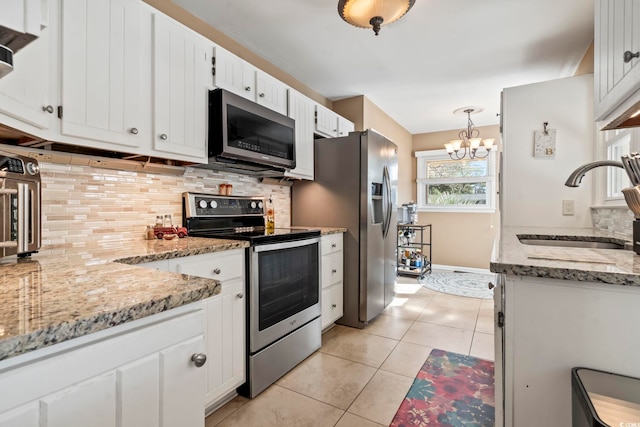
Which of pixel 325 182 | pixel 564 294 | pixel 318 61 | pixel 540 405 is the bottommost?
pixel 540 405

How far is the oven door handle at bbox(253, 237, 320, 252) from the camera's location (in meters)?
1.87

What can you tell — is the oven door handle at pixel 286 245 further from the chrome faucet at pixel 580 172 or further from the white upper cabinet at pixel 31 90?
the chrome faucet at pixel 580 172

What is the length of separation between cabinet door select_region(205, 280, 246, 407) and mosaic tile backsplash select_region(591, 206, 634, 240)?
7.00 feet

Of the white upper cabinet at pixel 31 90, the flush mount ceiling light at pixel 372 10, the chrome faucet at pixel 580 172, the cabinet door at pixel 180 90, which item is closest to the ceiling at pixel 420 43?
the flush mount ceiling light at pixel 372 10

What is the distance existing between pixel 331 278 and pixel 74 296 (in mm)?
2207

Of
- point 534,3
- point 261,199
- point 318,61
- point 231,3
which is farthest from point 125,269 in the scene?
point 534,3

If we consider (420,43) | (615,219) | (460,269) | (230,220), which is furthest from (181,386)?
(460,269)

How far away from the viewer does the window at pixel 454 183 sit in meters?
5.33

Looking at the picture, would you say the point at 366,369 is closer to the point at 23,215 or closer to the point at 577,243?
the point at 577,243

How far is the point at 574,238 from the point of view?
6.21 feet

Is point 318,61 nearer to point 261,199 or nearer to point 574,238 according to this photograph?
point 261,199

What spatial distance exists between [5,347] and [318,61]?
308 centimetres

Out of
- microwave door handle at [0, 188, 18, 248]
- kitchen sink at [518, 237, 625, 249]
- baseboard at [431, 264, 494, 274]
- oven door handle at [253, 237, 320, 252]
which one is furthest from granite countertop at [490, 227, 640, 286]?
baseboard at [431, 264, 494, 274]

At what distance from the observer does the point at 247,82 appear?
7.43 ft
